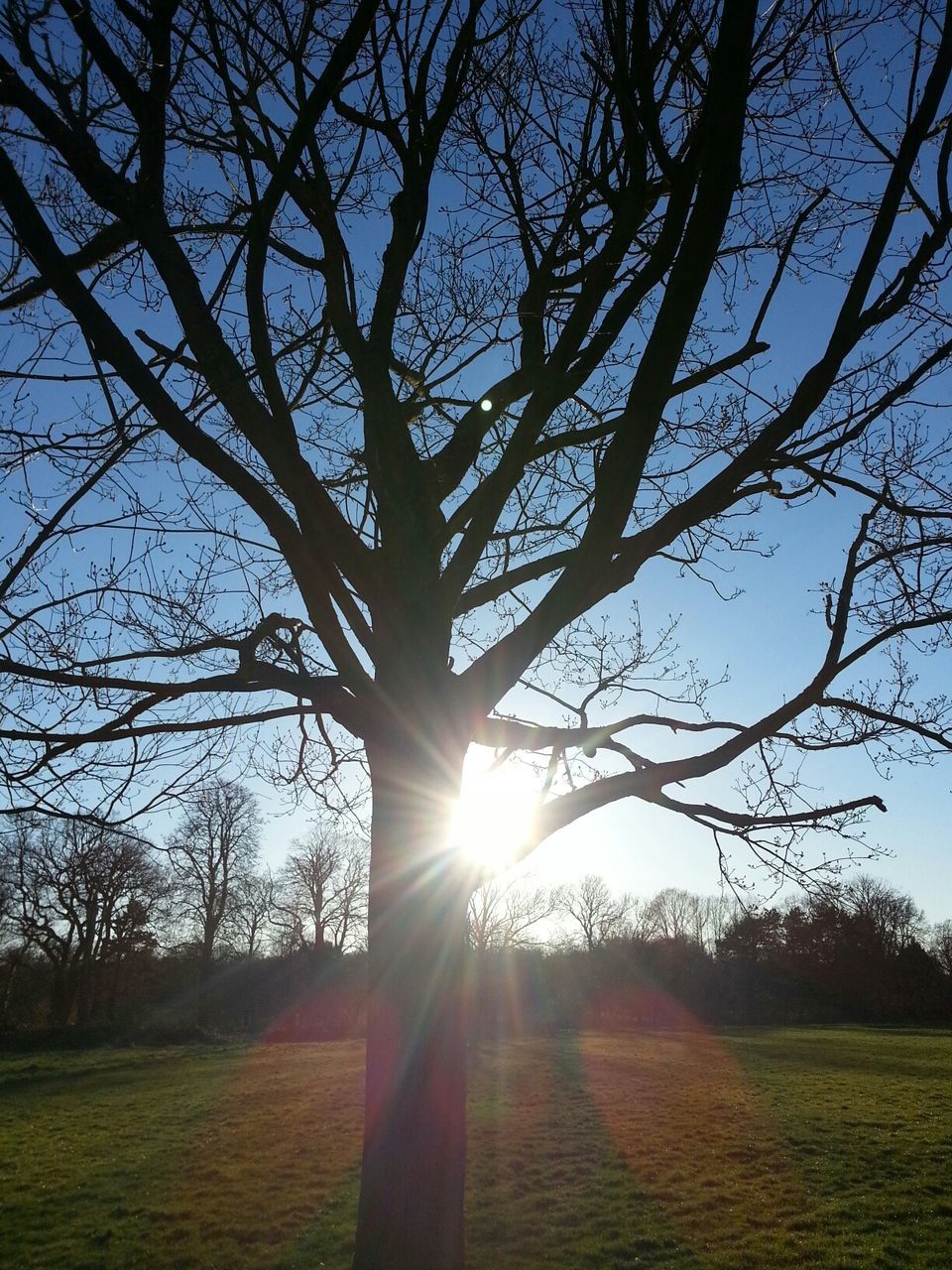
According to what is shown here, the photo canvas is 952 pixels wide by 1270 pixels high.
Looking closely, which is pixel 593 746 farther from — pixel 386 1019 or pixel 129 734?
pixel 129 734

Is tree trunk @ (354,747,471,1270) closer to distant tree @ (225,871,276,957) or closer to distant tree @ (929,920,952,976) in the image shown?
distant tree @ (225,871,276,957)

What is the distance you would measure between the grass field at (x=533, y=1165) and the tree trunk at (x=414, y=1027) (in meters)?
9.13

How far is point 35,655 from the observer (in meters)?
3.84

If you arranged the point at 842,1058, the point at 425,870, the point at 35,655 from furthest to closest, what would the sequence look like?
the point at 842,1058 → the point at 35,655 → the point at 425,870

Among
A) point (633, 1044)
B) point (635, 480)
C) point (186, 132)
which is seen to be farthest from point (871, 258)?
point (633, 1044)

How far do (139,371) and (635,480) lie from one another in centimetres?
202

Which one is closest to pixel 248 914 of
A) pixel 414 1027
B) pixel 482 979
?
pixel 482 979

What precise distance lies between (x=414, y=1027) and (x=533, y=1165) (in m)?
14.8

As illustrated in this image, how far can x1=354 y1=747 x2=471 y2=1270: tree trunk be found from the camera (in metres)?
3.03

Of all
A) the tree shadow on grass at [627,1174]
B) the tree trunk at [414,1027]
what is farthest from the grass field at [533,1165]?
the tree trunk at [414,1027]

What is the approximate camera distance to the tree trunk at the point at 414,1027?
3.03 meters

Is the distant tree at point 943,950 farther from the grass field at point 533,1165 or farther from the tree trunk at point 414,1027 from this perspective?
the tree trunk at point 414,1027

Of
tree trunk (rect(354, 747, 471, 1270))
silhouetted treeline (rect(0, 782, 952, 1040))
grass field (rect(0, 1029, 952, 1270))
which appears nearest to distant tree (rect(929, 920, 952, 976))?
silhouetted treeline (rect(0, 782, 952, 1040))

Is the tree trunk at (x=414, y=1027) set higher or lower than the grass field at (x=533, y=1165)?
higher
